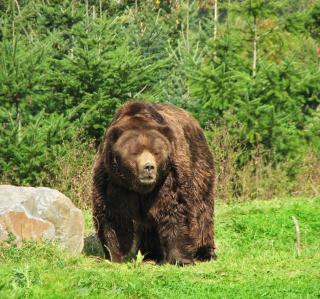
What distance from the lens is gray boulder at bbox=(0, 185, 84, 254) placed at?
5.07m

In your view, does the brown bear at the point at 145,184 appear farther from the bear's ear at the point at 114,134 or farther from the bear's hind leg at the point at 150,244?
the bear's hind leg at the point at 150,244

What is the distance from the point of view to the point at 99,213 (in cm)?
520

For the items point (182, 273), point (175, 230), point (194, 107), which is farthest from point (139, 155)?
point (194, 107)

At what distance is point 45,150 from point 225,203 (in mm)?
3703

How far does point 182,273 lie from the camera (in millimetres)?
4609

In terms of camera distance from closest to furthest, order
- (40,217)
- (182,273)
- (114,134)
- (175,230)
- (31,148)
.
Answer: (182,273), (114,134), (175,230), (40,217), (31,148)

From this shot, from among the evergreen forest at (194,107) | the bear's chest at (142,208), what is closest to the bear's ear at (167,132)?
the bear's chest at (142,208)

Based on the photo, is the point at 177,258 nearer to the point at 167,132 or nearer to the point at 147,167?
the point at 147,167

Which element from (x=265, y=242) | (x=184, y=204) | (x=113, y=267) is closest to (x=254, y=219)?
(x=265, y=242)

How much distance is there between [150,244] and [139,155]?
6.01ft

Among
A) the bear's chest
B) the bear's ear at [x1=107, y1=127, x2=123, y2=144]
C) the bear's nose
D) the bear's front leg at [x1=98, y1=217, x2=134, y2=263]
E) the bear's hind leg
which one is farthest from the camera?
the bear's hind leg

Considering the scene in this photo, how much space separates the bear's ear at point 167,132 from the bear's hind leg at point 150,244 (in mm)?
1582

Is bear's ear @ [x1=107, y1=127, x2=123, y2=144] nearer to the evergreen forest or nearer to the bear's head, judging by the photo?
the bear's head

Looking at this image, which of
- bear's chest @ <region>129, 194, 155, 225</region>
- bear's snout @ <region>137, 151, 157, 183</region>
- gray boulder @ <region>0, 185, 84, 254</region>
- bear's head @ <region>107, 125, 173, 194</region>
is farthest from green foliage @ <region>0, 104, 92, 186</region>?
bear's snout @ <region>137, 151, 157, 183</region>
